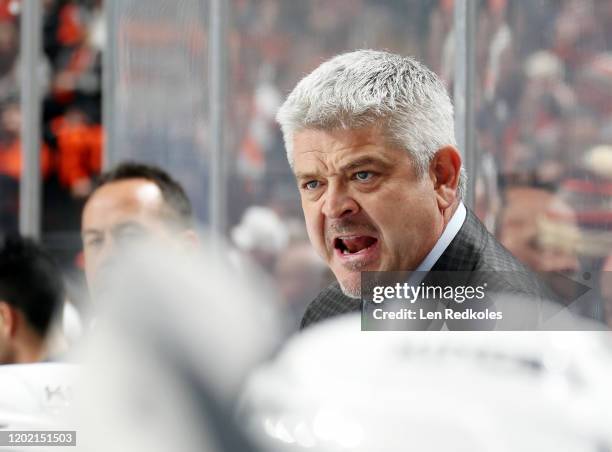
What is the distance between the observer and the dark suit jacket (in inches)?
69.4

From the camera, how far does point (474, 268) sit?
176cm

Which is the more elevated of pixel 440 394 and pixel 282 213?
pixel 282 213

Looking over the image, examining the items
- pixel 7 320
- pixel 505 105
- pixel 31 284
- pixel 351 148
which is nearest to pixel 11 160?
pixel 31 284

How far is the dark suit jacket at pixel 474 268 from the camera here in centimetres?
176

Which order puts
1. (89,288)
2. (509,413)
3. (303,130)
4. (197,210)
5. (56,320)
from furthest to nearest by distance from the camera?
(197,210)
(56,320)
(89,288)
(303,130)
(509,413)

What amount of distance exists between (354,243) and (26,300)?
1.07m

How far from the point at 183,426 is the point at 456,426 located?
16.8 inches

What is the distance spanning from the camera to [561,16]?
2.12m

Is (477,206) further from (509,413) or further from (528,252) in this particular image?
(509,413)

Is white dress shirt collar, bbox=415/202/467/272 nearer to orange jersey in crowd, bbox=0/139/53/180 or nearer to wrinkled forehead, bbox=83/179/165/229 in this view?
wrinkled forehead, bbox=83/179/165/229

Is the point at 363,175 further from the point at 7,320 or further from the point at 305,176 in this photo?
the point at 7,320

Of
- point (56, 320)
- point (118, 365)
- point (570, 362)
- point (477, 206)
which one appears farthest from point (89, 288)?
point (570, 362)

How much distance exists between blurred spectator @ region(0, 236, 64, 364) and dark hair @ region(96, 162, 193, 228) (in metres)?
0.33

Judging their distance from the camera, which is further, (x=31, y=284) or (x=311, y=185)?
(x=31, y=284)
